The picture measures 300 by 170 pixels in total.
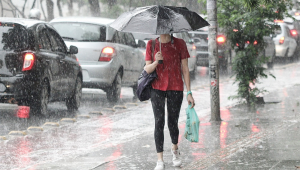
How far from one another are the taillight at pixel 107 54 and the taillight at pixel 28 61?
2933 millimetres

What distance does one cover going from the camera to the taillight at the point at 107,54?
1311 cm

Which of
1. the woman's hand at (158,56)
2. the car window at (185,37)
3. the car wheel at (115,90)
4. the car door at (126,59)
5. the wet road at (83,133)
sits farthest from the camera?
the car window at (185,37)

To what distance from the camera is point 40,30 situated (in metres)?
11.1

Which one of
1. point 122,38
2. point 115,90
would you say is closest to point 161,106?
A: point 115,90

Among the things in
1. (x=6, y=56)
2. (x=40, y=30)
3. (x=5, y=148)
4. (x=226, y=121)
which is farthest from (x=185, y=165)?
(x=40, y=30)

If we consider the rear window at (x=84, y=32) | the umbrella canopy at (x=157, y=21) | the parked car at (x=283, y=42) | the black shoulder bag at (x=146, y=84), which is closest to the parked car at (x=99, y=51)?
the rear window at (x=84, y=32)

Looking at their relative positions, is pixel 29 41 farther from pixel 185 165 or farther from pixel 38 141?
pixel 185 165

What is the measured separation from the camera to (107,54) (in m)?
13.2

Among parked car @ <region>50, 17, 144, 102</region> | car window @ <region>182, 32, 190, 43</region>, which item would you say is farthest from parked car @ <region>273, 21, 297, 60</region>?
parked car @ <region>50, 17, 144, 102</region>

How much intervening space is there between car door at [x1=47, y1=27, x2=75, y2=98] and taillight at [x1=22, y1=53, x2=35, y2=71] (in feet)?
3.51

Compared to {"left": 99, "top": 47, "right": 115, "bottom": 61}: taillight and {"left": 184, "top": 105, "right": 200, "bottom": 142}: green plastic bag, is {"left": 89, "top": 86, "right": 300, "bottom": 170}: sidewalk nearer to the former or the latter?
{"left": 184, "top": 105, "right": 200, "bottom": 142}: green plastic bag

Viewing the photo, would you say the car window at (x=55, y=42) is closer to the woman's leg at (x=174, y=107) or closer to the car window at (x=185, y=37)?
the woman's leg at (x=174, y=107)

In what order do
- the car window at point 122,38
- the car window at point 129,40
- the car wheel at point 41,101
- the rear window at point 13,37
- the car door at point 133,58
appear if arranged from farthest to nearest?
1. the car window at point 129,40
2. the car door at point 133,58
3. the car window at point 122,38
4. the car wheel at point 41,101
5. the rear window at point 13,37

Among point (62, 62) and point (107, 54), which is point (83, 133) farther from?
point (107, 54)
